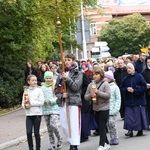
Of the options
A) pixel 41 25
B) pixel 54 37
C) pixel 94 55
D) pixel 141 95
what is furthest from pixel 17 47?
pixel 94 55

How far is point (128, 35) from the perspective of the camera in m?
62.6

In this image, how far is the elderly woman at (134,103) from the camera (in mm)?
10836

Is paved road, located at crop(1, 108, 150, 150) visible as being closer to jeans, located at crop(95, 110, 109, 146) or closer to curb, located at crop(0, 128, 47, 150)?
curb, located at crop(0, 128, 47, 150)

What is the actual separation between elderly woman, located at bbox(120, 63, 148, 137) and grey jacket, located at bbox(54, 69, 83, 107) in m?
1.92

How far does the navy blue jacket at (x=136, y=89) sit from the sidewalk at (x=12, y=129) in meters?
2.84

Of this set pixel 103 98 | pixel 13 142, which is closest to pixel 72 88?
pixel 103 98

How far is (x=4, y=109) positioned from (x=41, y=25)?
3.70 metres

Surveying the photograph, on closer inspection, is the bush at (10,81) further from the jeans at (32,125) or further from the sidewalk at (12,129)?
the jeans at (32,125)

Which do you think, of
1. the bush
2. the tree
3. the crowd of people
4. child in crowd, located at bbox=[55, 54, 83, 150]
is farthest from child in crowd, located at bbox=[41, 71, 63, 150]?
the tree

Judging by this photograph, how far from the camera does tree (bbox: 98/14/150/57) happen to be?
2457 inches

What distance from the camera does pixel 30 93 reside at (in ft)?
31.3

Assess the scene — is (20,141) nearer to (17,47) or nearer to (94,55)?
(17,47)

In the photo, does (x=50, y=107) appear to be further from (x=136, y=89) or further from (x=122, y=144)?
(x=136, y=89)

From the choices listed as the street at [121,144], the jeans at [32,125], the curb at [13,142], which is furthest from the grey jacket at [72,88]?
the curb at [13,142]
